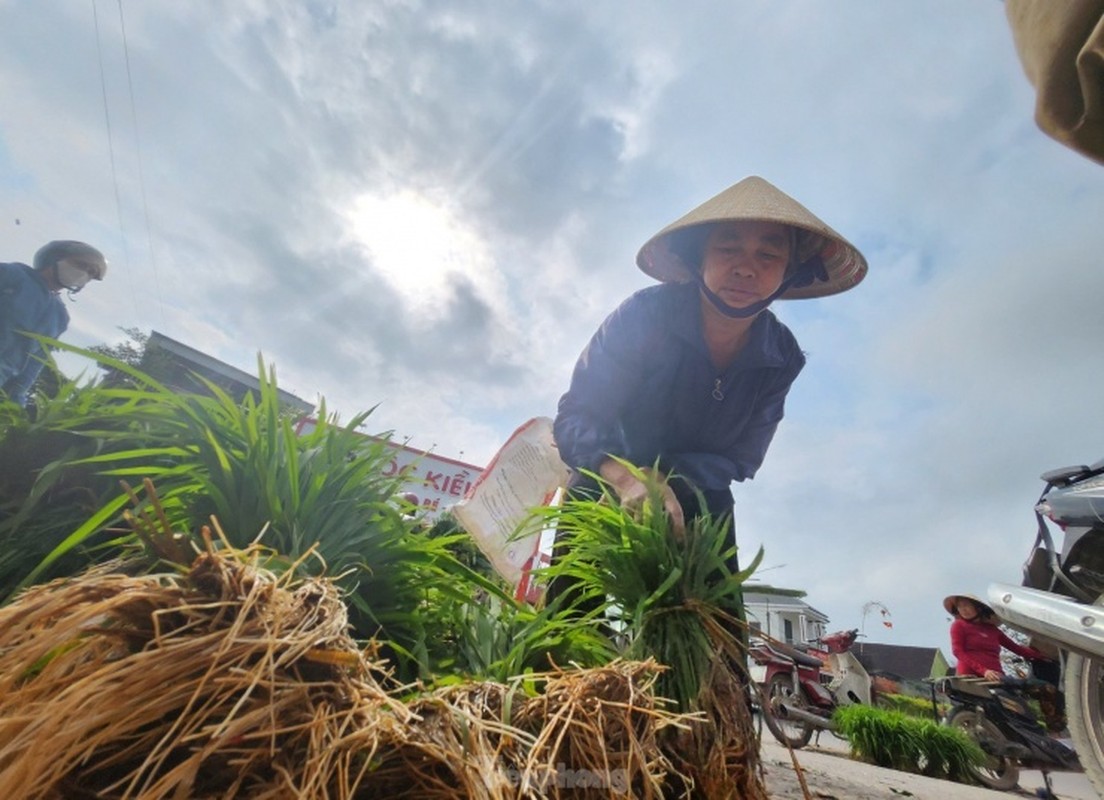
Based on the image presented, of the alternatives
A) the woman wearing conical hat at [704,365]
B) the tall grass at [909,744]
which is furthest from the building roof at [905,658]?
the woman wearing conical hat at [704,365]

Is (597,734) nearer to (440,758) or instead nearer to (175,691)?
(440,758)

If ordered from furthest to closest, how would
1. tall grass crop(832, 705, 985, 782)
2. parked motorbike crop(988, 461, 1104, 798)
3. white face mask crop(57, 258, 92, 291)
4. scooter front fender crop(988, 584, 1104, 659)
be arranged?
tall grass crop(832, 705, 985, 782) → white face mask crop(57, 258, 92, 291) → parked motorbike crop(988, 461, 1104, 798) → scooter front fender crop(988, 584, 1104, 659)

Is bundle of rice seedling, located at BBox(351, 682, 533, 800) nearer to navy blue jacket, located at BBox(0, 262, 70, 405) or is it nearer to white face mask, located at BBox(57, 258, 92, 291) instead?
navy blue jacket, located at BBox(0, 262, 70, 405)

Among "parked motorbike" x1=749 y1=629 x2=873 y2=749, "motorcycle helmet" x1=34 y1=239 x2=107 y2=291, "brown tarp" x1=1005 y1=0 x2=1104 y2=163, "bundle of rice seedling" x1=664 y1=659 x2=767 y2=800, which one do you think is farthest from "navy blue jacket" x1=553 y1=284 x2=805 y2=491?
"parked motorbike" x1=749 y1=629 x2=873 y2=749

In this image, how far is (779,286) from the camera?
1961 millimetres

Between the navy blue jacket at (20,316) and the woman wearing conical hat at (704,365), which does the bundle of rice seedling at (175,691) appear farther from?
the navy blue jacket at (20,316)

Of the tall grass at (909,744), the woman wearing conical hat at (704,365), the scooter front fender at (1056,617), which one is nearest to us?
the woman wearing conical hat at (704,365)

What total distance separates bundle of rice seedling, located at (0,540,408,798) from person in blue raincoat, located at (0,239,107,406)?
124 inches

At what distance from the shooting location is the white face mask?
2954 millimetres

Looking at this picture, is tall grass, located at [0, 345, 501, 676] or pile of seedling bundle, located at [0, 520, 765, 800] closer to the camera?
pile of seedling bundle, located at [0, 520, 765, 800]

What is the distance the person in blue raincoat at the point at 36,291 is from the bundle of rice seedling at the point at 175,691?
3149 mm

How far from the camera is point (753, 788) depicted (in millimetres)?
1005

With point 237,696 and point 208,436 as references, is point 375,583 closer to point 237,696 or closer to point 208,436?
point 208,436

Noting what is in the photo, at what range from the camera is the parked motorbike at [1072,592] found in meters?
2.43
